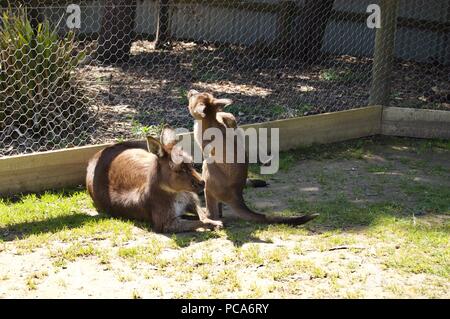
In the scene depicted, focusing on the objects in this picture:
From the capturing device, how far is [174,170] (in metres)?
5.65

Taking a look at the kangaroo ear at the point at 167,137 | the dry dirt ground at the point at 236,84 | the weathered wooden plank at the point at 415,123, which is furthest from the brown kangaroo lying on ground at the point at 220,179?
the weathered wooden plank at the point at 415,123

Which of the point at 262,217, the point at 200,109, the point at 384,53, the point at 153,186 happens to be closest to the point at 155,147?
the point at 153,186

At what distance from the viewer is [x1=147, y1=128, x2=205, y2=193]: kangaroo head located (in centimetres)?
565

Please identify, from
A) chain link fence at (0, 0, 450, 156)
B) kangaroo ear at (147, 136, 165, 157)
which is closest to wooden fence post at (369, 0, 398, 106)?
chain link fence at (0, 0, 450, 156)

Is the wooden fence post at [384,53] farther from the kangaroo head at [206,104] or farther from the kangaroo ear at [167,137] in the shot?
the kangaroo ear at [167,137]

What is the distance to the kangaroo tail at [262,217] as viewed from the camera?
18.3 ft

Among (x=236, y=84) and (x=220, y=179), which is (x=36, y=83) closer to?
(x=220, y=179)

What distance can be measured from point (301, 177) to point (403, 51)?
5.72m

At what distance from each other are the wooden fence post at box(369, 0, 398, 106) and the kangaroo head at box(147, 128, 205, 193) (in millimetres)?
3625

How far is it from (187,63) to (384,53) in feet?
9.38

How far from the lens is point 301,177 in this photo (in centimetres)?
701

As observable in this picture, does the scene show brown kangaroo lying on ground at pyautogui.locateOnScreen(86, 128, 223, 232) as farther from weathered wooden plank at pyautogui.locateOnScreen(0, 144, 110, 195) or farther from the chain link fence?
the chain link fence

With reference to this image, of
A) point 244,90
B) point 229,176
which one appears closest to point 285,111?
point 244,90
